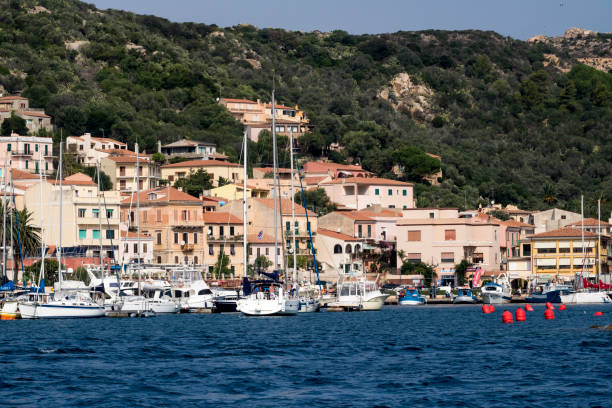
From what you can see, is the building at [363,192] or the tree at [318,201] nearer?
the tree at [318,201]

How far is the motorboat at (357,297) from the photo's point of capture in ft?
269

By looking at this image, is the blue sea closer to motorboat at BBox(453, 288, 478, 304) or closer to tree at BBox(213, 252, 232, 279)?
motorboat at BBox(453, 288, 478, 304)

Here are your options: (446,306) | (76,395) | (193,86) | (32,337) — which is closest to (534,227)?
(446,306)

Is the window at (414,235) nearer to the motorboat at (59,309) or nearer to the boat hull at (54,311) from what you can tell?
the motorboat at (59,309)

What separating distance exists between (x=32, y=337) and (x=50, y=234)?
138ft

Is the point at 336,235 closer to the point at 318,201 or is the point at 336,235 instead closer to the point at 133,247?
the point at 318,201

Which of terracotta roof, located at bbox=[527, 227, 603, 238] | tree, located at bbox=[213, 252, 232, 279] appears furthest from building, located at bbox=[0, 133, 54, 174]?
terracotta roof, located at bbox=[527, 227, 603, 238]

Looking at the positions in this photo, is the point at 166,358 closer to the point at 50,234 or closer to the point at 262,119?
the point at 50,234

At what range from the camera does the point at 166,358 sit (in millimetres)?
45406

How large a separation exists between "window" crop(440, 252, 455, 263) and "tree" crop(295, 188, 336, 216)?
16792mm

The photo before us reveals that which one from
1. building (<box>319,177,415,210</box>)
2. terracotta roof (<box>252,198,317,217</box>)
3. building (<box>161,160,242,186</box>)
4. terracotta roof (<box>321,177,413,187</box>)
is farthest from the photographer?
building (<box>161,160,242,186</box>)

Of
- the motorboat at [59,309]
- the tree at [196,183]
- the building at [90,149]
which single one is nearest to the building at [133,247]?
the tree at [196,183]

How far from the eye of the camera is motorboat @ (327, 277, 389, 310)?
269 feet

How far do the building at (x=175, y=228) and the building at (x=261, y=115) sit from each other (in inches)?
2230
